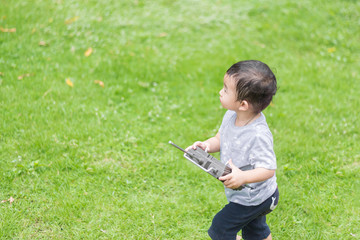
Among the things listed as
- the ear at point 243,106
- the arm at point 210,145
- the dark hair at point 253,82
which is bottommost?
the arm at point 210,145

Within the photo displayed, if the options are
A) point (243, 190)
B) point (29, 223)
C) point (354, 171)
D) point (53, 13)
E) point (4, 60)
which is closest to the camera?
point (243, 190)

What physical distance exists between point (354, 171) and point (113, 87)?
3508 millimetres

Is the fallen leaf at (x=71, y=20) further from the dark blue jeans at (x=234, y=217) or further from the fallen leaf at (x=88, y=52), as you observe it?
the dark blue jeans at (x=234, y=217)

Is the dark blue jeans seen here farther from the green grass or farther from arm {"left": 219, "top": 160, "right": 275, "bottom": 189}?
the green grass

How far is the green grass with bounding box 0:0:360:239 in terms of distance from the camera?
3.84 metres

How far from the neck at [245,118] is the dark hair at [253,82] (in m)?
Result: 0.12

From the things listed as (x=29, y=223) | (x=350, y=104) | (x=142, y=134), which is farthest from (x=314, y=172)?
(x=29, y=223)

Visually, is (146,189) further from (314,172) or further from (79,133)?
(314,172)

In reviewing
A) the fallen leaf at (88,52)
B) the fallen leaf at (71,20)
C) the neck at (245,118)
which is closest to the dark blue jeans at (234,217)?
the neck at (245,118)

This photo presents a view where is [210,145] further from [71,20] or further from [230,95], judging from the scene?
[71,20]

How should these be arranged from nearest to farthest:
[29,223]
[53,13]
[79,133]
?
[29,223], [79,133], [53,13]

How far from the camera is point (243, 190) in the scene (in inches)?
113

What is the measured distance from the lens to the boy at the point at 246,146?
2.68 meters

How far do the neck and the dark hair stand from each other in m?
0.12
